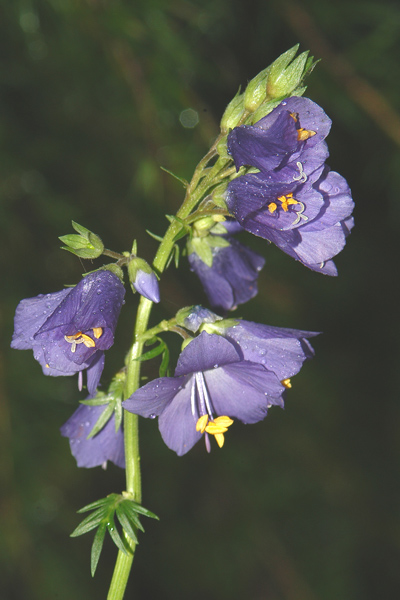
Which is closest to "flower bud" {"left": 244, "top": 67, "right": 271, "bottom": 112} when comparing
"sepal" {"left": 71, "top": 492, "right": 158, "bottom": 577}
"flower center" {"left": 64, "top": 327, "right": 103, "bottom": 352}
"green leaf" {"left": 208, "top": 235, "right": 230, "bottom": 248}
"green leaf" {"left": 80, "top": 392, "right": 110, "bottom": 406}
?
"green leaf" {"left": 208, "top": 235, "right": 230, "bottom": 248}

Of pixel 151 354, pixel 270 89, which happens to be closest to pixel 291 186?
pixel 270 89

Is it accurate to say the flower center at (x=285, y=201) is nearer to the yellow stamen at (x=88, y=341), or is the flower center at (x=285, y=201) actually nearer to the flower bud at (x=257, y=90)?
the flower bud at (x=257, y=90)

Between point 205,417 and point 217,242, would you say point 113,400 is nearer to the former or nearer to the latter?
point 205,417

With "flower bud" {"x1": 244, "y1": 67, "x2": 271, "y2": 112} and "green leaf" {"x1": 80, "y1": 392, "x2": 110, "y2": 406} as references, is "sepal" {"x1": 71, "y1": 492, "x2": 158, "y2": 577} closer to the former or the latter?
"green leaf" {"x1": 80, "y1": 392, "x2": 110, "y2": 406}

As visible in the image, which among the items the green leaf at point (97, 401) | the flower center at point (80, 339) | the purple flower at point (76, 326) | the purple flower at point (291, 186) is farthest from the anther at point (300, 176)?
the green leaf at point (97, 401)

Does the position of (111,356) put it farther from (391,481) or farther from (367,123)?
(391,481)

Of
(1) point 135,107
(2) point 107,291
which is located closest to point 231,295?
(2) point 107,291
